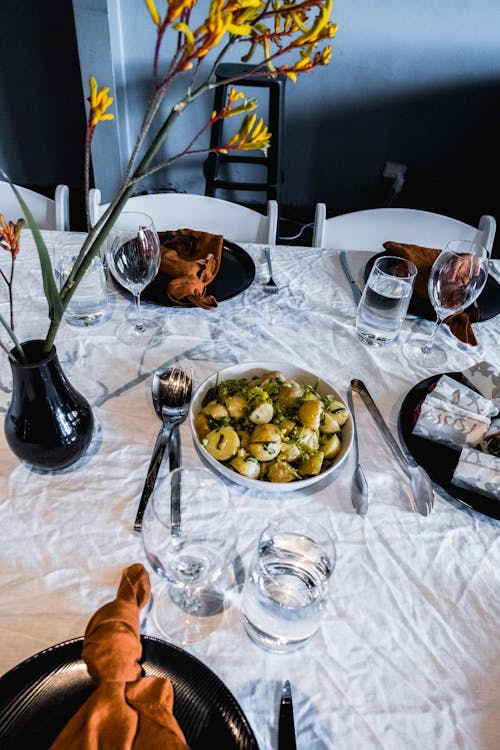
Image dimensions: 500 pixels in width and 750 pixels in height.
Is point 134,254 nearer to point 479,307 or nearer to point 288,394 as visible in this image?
point 288,394

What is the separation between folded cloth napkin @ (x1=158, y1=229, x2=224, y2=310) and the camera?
100cm

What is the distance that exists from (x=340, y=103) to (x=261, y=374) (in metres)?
2.12

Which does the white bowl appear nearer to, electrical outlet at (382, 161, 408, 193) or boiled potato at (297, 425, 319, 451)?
boiled potato at (297, 425, 319, 451)

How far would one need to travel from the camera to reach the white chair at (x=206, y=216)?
1.34m

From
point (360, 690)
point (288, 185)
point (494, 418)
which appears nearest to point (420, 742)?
point (360, 690)

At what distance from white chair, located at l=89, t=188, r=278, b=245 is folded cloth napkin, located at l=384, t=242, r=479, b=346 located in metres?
0.34

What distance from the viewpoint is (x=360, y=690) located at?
0.54m

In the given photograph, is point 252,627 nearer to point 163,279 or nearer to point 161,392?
point 161,392

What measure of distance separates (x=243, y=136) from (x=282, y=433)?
39 centimetres

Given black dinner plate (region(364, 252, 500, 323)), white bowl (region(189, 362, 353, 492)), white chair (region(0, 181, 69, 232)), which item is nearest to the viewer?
white bowl (region(189, 362, 353, 492))

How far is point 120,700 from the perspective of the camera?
1.49ft

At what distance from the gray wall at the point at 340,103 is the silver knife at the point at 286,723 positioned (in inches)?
92.3

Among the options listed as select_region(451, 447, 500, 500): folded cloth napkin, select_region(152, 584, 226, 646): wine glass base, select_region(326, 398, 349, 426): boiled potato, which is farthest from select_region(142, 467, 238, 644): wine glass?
select_region(451, 447, 500, 500): folded cloth napkin

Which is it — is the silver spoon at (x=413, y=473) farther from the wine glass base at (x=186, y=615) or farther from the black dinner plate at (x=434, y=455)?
the wine glass base at (x=186, y=615)
